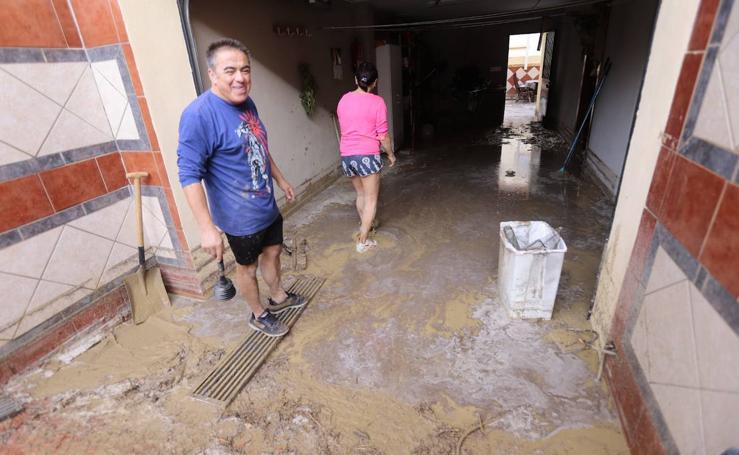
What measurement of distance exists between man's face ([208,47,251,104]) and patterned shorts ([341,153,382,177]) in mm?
1384

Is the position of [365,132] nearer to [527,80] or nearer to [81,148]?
[81,148]

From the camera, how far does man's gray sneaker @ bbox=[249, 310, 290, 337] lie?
2.36 meters

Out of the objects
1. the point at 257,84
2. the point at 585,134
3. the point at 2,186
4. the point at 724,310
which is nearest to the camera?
the point at 724,310

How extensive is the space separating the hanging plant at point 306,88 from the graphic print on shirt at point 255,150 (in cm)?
257

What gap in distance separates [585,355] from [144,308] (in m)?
2.88

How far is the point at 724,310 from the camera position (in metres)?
1.07

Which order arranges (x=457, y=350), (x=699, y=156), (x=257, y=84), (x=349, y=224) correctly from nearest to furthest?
(x=699, y=156) → (x=457, y=350) → (x=257, y=84) → (x=349, y=224)

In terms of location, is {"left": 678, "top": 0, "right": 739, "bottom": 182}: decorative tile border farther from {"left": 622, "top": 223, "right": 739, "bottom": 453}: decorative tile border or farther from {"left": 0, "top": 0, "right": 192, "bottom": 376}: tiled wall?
{"left": 0, "top": 0, "right": 192, "bottom": 376}: tiled wall

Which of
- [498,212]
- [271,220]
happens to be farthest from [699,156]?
[498,212]

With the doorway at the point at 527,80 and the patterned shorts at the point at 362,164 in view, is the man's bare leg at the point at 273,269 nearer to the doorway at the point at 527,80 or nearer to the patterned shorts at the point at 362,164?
the patterned shorts at the point at 362,164

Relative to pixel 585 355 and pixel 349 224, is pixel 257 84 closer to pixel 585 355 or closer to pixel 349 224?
pixel 349 224

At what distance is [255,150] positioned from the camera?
1.99m

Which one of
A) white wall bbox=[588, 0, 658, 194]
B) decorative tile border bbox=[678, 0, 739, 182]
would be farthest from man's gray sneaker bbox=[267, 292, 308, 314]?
white wall bbox=[588, 0, 658, 194]

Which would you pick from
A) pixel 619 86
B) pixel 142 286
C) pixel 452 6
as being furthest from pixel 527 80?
pixel 142 286
